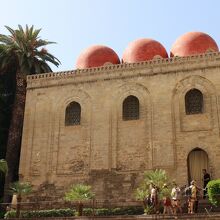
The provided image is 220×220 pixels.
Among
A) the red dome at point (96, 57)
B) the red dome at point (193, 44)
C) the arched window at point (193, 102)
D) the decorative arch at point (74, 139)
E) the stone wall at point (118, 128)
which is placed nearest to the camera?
the stone wall at point (118, 128)

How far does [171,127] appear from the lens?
18.6 metres

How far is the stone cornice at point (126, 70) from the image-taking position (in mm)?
19125

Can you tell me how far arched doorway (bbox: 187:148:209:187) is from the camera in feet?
58.5

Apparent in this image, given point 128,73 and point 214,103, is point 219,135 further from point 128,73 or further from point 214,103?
point 128,73

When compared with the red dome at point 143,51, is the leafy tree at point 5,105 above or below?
below

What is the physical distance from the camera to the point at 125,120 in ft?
64.4

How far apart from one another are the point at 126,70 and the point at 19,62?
725 centimetres

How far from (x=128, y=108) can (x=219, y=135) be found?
450 cm

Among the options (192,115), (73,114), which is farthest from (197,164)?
(73,114)

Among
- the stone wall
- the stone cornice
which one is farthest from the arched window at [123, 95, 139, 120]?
the stone cornice

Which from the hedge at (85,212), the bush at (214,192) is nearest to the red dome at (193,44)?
the bush at (214,192)

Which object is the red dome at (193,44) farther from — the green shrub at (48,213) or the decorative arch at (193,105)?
the green shrub at (48,213)

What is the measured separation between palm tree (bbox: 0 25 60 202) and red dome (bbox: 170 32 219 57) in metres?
8.25

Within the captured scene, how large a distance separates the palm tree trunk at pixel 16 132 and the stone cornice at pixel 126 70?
2.17m
